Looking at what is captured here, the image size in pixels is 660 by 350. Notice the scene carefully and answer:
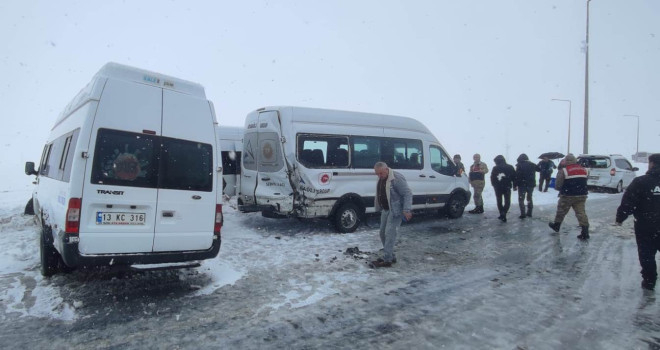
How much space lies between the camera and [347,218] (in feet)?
29.0

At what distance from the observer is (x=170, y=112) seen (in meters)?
4.88

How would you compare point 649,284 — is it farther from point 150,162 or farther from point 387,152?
point 150,162

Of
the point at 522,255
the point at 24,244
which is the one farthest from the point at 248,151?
the point at 522,255

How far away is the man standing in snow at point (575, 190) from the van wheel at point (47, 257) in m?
9.50

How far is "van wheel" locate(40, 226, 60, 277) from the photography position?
5203 mm

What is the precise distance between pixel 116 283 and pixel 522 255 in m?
6.59

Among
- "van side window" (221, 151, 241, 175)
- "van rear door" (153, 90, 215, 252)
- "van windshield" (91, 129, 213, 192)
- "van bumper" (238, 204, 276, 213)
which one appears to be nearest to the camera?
"van windshield" (91, 129, 213, 192)

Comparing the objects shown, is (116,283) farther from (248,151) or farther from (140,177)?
(248,151)

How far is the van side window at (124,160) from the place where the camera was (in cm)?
431

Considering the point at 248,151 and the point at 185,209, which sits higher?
the point at 248,151

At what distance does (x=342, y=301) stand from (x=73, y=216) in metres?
3.16

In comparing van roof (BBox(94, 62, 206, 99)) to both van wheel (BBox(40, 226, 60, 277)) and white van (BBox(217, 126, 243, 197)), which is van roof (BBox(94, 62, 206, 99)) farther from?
white van (BBox(217, 126, 243, 197))

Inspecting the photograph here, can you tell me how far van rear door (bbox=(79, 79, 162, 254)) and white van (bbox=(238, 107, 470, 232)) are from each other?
3.73 metres

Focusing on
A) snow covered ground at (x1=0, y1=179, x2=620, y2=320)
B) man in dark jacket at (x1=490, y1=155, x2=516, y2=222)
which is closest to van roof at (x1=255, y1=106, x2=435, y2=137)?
man in dark jacket at (x1=490, y1=155, x2=516, y2=222)
